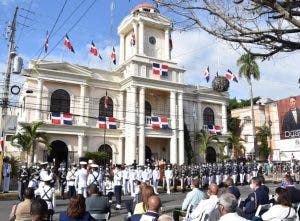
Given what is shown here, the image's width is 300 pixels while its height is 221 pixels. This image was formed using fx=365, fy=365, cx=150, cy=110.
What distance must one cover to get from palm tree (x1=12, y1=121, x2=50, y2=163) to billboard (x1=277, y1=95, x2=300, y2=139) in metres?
28.4

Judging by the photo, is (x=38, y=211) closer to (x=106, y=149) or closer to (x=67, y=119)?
(x=67, y=119)

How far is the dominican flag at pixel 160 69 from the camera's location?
34.3 meters

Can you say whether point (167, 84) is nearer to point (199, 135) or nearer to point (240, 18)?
point (199, 135)

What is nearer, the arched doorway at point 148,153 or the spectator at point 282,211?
the spectator at point 282,211

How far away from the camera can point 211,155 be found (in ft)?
130

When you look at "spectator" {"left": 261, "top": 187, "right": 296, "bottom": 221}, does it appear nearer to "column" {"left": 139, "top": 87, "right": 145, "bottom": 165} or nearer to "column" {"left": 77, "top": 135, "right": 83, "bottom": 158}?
"column" {"left": 139, "top": 87, "right": 145, "bottom": 165}

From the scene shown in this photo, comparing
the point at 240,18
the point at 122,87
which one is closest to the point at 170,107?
the point at 122,87

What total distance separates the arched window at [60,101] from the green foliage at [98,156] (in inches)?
186

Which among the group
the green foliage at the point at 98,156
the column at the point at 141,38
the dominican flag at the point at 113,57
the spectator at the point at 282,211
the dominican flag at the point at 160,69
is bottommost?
the spectator at the point at 282,211

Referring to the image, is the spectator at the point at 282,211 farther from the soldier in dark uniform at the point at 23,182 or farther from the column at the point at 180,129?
the column at the point at 180,129

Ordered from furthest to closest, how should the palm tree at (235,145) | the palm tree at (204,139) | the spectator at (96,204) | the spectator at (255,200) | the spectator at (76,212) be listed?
the palm tree at (235,145) < the palm tree at (204,139) < the spectator at (255,200) < the spectator at (96,204) < the spectator at (76,212)

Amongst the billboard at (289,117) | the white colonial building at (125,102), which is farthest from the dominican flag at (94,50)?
the billboard at (289,117)

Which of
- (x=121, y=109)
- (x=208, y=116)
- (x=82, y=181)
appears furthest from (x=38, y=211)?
(x=208, y=116)

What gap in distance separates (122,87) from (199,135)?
966cm
